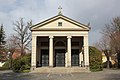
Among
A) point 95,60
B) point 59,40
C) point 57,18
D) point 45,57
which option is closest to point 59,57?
point 45,57

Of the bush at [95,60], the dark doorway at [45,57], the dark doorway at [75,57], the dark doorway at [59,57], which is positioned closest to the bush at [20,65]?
the dark doorway at [45,57]

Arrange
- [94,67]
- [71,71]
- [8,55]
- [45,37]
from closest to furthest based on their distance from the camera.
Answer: [71,71] < [94,67] < [45,37] < [8,55]

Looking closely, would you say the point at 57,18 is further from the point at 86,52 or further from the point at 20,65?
the point at 20,65

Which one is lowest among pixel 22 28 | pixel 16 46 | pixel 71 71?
pixel 71 71

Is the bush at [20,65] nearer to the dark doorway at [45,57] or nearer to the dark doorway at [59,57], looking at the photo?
the dark doorway at [45,57]

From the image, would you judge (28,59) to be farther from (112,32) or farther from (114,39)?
(112,32)

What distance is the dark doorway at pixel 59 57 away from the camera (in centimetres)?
3999

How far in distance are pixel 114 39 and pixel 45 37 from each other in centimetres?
1611

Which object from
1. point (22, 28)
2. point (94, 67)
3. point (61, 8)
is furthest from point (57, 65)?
point (22, 28)

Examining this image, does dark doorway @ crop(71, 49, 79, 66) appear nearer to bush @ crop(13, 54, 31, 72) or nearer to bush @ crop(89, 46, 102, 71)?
bush @ crop(89, 46, 102, 71)

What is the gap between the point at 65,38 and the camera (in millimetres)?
40188

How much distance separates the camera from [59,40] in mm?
40562

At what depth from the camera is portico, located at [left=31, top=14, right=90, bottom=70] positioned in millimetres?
36312

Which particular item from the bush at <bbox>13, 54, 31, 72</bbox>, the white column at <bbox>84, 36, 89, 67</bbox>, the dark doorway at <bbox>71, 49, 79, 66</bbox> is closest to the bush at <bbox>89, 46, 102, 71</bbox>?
the white column at <bbox>84, 36, 89, 67</bbox>
